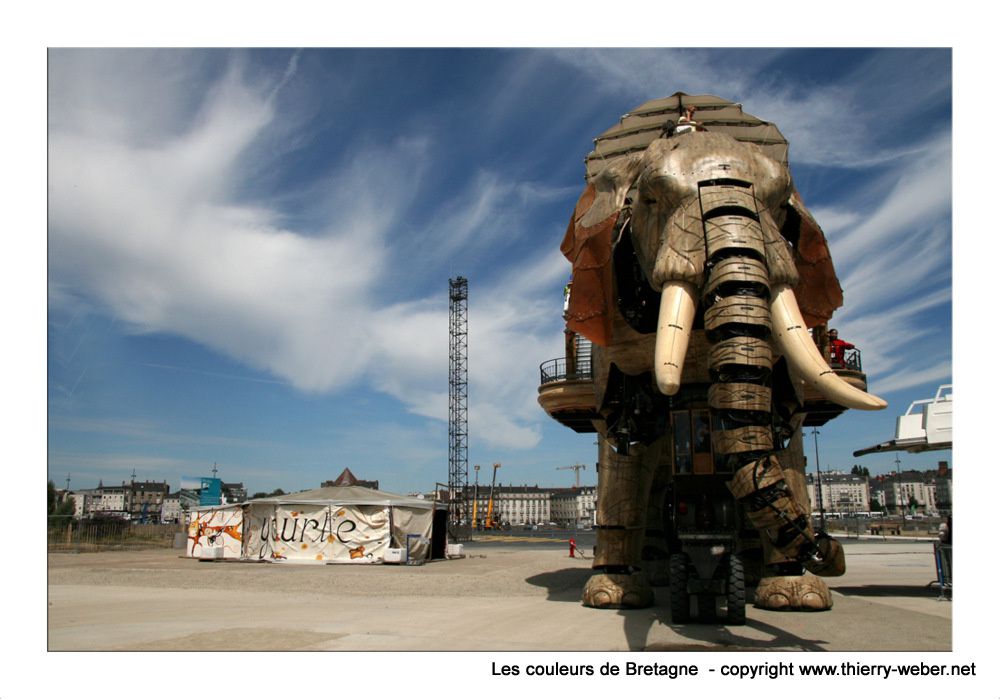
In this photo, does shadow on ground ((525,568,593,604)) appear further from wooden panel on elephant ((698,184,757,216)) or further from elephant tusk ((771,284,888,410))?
wooden panel on elephant ((698,184,757,216))

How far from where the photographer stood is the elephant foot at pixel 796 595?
799cm

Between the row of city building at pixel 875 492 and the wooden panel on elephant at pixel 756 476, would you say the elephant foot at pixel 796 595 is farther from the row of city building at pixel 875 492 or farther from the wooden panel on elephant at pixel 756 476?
the row of city building at pixel 875 492

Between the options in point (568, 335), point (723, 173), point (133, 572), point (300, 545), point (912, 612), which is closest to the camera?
point (723, 173)

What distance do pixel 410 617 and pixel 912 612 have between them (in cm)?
594

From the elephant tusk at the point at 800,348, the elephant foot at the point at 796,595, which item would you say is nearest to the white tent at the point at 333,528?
the elephant foot at the point at 796,595

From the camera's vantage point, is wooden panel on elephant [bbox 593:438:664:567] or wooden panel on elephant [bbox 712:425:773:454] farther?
wooden panel on elephant [bbox 593:438:664:567]

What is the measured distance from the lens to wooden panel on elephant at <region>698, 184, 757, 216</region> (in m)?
5.99

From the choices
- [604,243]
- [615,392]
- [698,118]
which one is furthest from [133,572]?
[698,118]

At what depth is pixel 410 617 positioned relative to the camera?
7.60m

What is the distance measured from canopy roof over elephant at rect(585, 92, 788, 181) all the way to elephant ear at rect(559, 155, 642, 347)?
1.04m

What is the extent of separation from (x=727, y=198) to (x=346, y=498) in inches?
663

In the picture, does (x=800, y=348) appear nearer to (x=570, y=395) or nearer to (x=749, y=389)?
(x=749, y=389)

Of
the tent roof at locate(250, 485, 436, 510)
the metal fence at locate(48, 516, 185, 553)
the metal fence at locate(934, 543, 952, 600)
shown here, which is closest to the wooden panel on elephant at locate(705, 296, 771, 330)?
the metal fence at locate(934, 543, 952, 600)
